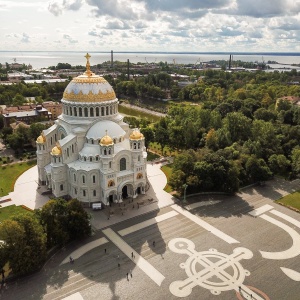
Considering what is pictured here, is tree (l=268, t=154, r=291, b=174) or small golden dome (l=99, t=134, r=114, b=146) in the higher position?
small golden dome (l=99, t=134, r=114, b=146)

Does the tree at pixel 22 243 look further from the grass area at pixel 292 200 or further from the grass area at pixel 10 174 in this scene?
the grass area at pixel 292 200

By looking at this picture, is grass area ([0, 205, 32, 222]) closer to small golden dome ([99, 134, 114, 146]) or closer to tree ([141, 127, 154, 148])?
small golden dome ([99, 134, 114, 146])

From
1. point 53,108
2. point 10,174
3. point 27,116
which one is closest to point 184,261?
point 10,174

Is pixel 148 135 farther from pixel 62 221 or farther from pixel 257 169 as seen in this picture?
pixel 62 221

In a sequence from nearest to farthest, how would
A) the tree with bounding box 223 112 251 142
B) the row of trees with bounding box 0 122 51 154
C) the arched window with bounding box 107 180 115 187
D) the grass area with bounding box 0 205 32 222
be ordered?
the grass area with bounding box 0 205 32 222 < the arched window with bounding box 107 180 115 187 < the row of trees with bounding box 0 122 51 154 < the tree with bounding box 223 112 251 142

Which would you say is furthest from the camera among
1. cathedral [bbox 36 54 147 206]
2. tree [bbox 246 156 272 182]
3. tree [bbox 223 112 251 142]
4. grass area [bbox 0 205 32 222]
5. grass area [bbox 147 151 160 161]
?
tree [bbox 223 112 251 142]

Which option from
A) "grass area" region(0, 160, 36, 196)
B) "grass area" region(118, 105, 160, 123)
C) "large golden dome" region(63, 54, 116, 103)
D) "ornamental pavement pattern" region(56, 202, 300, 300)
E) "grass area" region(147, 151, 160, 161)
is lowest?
"ornamental pavement pattern" region(56, 202, 300, 300)

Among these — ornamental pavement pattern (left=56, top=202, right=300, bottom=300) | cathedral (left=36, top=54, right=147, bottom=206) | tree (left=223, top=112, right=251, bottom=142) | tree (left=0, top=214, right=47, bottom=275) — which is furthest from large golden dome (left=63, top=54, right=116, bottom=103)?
tree (left=223, top=112, right=251, bottom=142)
